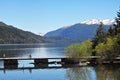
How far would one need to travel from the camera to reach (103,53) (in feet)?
349

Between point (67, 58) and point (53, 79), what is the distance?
42.8 meters

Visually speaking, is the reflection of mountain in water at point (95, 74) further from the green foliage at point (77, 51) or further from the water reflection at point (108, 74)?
the green foliage at point (77, 51)

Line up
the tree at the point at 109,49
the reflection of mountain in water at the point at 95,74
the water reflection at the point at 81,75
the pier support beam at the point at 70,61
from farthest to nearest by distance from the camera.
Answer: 1. the pier support beam at the point at 70,61
2. the tree at the point at 109,49
3. the water reflection at the point at 81,75
4. the reflection of mountain in water at the point at 95,74

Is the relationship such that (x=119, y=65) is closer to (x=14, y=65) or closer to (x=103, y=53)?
(x=103, y=53)

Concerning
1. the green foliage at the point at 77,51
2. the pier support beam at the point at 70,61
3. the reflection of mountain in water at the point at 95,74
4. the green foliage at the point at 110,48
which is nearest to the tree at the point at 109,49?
the green foliage at the point at 110,48

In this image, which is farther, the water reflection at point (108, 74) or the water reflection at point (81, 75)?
the water reflection at point (81, 75)

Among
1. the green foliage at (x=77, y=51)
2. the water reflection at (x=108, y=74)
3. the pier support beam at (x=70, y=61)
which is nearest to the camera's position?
the water reflection at (x=108, y=74)

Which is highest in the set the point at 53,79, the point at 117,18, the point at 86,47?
the point at 117,18

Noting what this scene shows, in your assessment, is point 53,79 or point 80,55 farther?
point 80,55

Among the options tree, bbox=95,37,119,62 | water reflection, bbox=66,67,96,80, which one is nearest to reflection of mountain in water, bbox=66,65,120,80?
→ water reflection, bbox=66,67,96,80

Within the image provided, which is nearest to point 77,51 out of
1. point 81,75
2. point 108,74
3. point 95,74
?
point 81,75

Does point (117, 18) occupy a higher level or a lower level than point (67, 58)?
higher

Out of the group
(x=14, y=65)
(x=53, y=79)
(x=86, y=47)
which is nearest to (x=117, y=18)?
(x=86, y=47)

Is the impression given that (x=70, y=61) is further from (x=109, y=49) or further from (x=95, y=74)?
(x=95, y=74)
